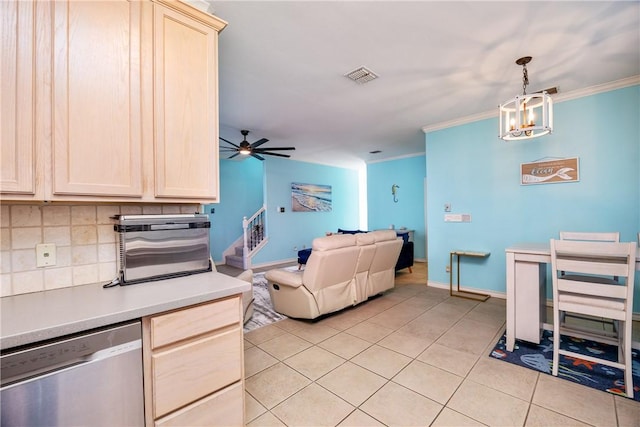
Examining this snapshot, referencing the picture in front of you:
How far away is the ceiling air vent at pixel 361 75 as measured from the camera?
9.25 ft

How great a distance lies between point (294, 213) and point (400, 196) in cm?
282

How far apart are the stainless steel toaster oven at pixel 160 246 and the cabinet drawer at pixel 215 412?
2.26 feet

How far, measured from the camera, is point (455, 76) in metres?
2.97

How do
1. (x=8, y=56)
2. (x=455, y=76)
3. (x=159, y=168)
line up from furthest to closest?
(x=455, y=76) < (x=159, y=168) < (x=8, y=56)

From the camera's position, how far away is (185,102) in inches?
64.2

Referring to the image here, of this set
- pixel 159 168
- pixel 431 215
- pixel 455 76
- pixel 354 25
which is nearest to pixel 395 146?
pixel 431 215

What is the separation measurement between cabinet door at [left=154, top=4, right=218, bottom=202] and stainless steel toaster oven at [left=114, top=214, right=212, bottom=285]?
162 mm

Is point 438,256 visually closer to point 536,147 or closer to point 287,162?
point 536,147

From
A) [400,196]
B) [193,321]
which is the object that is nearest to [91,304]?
[193,321]

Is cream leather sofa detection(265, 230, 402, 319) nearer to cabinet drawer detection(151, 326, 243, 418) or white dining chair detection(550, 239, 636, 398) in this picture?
cabinet drawer detection(151, 326, 243, 418)

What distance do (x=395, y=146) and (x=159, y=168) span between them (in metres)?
5.36

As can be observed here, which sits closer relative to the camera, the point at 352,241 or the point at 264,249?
the point at 352,241

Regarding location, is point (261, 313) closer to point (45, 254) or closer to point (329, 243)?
point (329, 243)

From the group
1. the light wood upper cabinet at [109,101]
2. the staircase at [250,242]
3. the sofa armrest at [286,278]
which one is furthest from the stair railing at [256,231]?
the light wood upper cabinet at [109,101]
